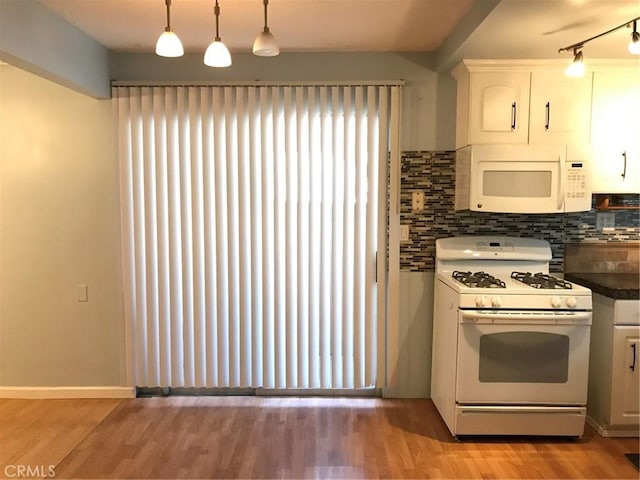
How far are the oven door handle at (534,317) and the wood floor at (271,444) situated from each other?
704mm

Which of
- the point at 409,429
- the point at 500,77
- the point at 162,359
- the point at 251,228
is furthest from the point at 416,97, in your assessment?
the point at 162,359

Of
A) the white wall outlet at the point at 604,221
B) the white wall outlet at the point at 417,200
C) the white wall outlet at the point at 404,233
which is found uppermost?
the white wall outlet at the point at 417,200

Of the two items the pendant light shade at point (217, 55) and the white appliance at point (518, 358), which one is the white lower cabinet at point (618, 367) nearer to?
the white appliance at point (518, 358)

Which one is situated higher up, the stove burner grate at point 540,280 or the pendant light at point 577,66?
the pendant light at point 577,66

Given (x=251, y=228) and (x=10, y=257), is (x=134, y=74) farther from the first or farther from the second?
(x=10, y=257)

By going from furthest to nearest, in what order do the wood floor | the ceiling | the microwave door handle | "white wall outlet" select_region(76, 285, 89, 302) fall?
"white wall outlet" select_region(76, 285, 89, 302), the microwave door handle, the wood floor, the ceiling

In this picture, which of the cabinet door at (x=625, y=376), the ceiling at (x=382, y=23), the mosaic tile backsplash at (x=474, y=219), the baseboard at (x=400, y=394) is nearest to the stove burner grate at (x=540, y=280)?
the mosaic tile backsplash at (x=474, y=219)

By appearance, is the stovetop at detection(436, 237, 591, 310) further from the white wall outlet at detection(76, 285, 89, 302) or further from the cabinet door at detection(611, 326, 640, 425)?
the white wall outlet at detection(76, 285, 89, 302)

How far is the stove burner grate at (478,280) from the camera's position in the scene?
103 inches

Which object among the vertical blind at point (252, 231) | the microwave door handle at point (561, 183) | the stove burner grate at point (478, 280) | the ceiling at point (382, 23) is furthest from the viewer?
the vertical blind at point (252, 231)

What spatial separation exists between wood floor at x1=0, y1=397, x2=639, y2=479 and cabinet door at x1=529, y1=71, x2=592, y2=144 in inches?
69.3

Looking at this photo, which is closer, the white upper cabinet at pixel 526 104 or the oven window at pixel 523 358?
the oven window at pixel 523 358

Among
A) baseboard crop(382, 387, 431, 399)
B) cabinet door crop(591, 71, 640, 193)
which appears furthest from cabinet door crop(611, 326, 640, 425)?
baseboard crop(382, 387, 431, 399)

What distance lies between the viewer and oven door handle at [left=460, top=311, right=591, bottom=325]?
2.51 meters
